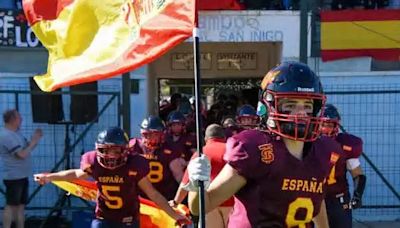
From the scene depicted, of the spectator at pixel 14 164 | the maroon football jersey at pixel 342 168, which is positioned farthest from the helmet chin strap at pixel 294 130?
the spectator at pixel 14 164

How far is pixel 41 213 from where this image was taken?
35.8 ft

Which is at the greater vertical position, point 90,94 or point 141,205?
point 90,94

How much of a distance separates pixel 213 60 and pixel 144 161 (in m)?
7.35

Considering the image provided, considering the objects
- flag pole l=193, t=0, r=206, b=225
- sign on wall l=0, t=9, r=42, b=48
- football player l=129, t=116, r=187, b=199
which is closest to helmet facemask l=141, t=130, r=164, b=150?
football player l=129, t=116, r=187, b=199

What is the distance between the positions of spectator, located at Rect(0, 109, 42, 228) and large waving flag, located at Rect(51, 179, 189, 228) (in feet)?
5.13

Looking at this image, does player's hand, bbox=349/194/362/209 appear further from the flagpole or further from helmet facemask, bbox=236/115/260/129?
the flagpole

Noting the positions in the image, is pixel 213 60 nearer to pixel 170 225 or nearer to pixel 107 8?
pixel 170 225

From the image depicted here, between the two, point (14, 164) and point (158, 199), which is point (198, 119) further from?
point (14, 164)

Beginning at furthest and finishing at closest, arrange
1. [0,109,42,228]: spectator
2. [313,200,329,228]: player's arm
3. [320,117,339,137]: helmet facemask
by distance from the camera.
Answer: [0,109,42,228]: spectator, [320,117,339,137]: helmet facemask, [313,200,329,228]: player's arm

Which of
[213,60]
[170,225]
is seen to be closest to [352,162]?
[170,225]

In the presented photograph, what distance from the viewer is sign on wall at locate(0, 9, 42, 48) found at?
11086mm

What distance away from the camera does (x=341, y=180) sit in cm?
698

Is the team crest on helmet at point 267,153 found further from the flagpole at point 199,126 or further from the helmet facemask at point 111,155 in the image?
the helmet facemask at point 111,155

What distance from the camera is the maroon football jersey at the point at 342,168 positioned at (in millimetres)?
6766
